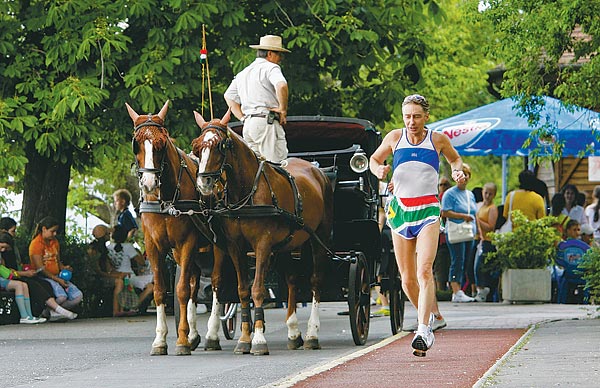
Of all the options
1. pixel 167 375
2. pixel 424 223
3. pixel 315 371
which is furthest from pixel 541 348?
pixel 167 375

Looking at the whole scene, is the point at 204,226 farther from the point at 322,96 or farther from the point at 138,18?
the point at 322,96

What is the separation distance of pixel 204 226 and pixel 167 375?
8.71ft

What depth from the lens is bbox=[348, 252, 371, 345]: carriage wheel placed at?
47.5ft

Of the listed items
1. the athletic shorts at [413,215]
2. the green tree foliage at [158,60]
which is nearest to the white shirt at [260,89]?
the athletic shorts at [413,215]

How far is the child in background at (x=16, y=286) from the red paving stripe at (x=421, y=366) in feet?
25.1

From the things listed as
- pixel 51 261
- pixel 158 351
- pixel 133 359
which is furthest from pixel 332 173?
pixel 51 261

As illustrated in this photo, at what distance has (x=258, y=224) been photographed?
13.5 meters

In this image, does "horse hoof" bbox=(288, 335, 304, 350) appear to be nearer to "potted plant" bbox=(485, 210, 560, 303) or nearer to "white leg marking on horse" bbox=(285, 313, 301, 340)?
"white leg marking on horse" bbox=(285, 313, 301, 340)

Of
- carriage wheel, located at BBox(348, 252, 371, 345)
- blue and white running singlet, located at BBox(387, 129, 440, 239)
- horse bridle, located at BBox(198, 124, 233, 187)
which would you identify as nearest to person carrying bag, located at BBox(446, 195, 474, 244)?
carriage wheel, located at BBox(348, 252, 371, 345)

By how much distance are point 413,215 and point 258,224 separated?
225cm

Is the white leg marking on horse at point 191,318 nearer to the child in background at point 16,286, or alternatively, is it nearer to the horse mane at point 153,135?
the horse mane at point 153,135

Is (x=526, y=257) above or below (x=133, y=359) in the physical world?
above

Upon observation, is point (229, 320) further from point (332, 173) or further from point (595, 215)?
point (595, 215)

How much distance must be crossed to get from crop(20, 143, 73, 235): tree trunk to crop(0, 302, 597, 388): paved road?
101 inches
